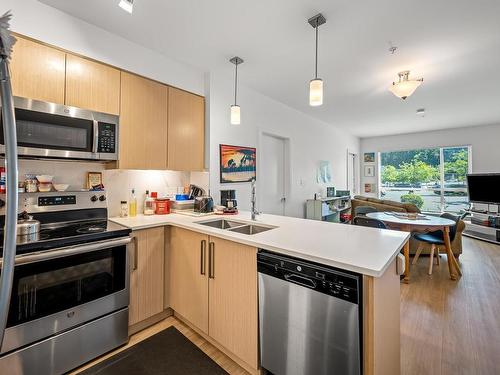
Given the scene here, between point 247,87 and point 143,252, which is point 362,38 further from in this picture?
point 143,252

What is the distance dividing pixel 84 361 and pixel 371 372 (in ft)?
5.79

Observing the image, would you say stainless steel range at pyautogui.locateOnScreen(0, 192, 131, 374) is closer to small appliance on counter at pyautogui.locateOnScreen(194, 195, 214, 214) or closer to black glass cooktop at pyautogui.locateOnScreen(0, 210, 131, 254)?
black glass cooktop at pyautogui.locateOnScreen(0, 210, 131, 254)

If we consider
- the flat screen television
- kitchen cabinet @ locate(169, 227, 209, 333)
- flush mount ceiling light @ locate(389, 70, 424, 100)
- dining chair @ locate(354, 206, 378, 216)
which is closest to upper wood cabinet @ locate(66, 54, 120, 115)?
kitchen cabinet @ locate(169, 227, 209, 333)

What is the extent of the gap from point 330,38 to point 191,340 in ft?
9.40

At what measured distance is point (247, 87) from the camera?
327 centimetres

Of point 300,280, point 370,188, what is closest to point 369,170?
point 370,188

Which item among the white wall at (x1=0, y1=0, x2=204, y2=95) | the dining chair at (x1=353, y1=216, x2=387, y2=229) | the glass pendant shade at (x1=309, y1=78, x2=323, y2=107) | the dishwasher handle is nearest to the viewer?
the dishwasher handle

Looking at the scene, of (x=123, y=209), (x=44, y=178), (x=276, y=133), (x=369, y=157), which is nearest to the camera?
(x=44, y=178)

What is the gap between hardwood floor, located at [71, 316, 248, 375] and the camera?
5.21 ft

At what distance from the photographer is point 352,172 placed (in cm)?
711

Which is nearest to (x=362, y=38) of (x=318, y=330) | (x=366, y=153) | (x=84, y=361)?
(x=318, y=330)

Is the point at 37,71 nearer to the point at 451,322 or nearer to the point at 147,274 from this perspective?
the point at 147,274

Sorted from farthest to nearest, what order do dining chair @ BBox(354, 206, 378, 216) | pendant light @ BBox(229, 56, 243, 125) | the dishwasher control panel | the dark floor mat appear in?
1. dining chair @ BBox(354, 206, 378, 216)
2. pendant light @ BBox(229, 56, 243, 125)
3. the dark floor mat
4. the dishwasher control panel

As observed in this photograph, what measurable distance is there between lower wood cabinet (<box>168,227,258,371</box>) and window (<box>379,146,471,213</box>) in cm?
689
